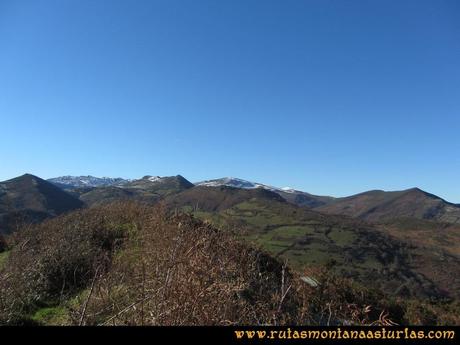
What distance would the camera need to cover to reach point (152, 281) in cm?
613

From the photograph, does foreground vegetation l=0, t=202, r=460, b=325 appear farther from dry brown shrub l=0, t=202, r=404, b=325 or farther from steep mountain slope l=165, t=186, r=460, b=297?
steep mountain slope l=165, t=186, r=460, b=297

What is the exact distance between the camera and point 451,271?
333 feet

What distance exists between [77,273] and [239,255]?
12.6ft

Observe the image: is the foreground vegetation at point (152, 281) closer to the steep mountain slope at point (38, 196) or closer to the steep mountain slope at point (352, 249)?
the steep mountain slope at point (352, 249)

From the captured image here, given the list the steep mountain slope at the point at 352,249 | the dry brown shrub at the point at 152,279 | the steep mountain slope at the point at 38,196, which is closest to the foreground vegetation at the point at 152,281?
the dry brown shrub at the point at 152,279

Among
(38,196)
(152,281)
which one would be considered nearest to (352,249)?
(152,281)

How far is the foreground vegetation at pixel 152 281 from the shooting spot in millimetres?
5422

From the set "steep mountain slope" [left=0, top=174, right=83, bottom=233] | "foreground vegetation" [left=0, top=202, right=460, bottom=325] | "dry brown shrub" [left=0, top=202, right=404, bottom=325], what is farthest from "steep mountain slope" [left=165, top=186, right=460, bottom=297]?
"steep mountain slope" [left=0, top=174, right=83, bottom=233]

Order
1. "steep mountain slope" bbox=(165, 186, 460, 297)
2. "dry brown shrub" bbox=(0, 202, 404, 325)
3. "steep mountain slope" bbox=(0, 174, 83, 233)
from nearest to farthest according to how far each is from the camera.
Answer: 1. "dry brown shrub" bbox=(0, 202, 404, 325)
2. "steep mountain slope" bbox=(165, 186, 460, 297)
3. "steep mountain slope" bbox=(0, 174, 83, 233)

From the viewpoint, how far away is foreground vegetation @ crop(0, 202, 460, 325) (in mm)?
5422

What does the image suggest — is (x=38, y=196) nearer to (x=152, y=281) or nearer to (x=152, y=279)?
(x=152, y=279)

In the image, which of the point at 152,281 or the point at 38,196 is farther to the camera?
the point at 38,196
